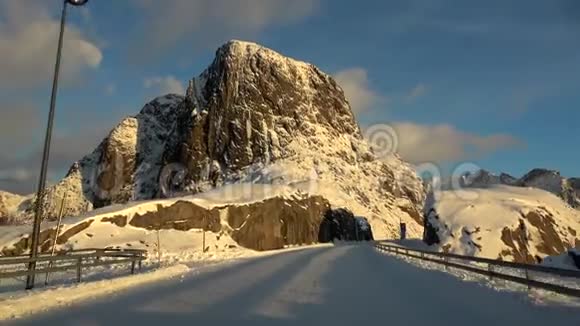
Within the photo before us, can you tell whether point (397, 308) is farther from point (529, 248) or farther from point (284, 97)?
point (284, 97)

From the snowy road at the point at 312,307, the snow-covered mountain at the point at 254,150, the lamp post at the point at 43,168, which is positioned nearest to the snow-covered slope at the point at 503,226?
the snowy road at the point at 312,307

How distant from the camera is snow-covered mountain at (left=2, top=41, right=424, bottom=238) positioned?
157 metres

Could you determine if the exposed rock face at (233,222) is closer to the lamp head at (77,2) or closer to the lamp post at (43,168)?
the lamp post at (43,168)

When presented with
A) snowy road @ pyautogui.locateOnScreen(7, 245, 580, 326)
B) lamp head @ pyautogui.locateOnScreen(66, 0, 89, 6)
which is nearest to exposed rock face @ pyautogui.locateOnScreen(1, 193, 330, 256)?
lamp head @ pyautogui.locateOnScreen(66, 0, 89, 6)

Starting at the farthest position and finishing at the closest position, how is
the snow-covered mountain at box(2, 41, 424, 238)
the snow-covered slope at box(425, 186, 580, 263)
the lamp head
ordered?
the snow-covered mountain at box(2, 41, 424, 238)
the snow-covered slope at box(425, 186, 580, 263)
the lamp head

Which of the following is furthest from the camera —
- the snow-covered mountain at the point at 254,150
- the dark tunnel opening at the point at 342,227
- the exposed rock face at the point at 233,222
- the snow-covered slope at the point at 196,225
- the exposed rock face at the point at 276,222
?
the snow-covered mountain at the point at 254,150

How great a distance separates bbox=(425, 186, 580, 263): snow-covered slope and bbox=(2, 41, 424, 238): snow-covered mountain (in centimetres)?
8128

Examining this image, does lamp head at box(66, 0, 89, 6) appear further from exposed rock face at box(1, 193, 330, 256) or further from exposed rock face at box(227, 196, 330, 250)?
exposed rock face at box(227, 196, 330, 250)

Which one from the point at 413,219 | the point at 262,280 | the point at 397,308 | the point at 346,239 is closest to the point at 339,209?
the point at 346,239

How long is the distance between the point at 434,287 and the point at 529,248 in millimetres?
36849

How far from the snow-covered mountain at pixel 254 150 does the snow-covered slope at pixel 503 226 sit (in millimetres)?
81276

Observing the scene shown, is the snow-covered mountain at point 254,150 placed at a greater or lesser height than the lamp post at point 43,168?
greater

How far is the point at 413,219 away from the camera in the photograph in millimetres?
173500

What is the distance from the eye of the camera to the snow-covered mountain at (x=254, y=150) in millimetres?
157125
